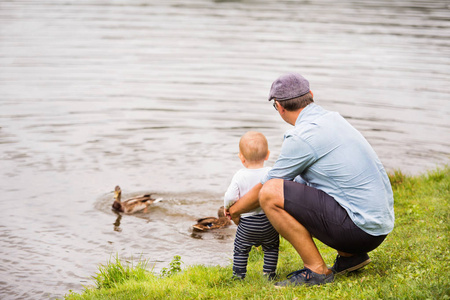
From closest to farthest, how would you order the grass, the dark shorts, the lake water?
the grass → the dark shorts → the lake water

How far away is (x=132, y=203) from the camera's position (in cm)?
997

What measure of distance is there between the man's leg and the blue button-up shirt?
179mm

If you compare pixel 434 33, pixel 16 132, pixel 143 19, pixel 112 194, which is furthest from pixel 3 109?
Result: pixel 434 33

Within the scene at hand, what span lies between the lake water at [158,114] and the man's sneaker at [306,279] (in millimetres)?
2475

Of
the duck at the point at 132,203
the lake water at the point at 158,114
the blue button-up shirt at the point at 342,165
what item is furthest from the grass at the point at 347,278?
the duck at the point at 132,203

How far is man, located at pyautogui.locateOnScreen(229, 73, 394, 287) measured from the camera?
218 inches

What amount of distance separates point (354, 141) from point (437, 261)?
162 cm

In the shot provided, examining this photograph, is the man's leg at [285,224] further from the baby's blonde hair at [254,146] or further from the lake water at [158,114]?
the lake water at [158,114]

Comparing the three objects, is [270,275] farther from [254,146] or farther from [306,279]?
[254,146]

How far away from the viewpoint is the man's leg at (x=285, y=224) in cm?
567

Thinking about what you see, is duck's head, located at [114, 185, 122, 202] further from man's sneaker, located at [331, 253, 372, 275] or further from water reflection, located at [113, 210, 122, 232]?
man's sneaker, located at [331, 253, 372, 275]

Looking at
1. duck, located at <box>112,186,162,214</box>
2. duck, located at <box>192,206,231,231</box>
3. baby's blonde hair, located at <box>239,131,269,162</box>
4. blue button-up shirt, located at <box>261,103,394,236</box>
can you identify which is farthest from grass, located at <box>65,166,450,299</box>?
duck, located at <box>112,186,162,214</box>

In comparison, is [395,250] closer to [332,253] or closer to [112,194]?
[332,253]

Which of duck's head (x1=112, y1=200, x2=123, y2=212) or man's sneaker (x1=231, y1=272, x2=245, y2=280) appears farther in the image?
duck's head (x1=112, y1=200, x2=123, y2=212)
